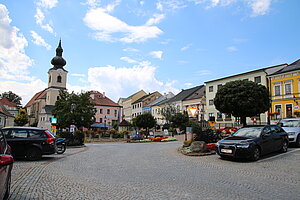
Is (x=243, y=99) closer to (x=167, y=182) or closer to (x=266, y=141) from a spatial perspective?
(x=266, y=141)

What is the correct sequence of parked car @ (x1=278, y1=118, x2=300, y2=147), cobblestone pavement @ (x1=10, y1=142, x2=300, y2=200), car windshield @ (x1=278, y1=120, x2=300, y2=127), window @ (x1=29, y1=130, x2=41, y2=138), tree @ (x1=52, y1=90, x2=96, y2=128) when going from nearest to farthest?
cobblestone pavement @ (x1=10, y1=142, x2=300, y2=200)
window @ (x1=29, y1=130, x2=41, y2=138)
parked car @ (x1=278, y1=118, x2=300, y2=147)
car windshield @ (x1=278, y1=120, x2=300, y2=127)
tree @ (x1=52, y1=90, x2=96, y2=128)

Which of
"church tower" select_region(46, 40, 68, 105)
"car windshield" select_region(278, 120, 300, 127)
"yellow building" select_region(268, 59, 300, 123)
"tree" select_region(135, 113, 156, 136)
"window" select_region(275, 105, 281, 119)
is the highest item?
"church tower" select_region(46, 40, 68, 105)

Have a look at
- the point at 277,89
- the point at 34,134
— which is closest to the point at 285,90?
the point at 277,89

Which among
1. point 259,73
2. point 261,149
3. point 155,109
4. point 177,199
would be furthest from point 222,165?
point 155,109

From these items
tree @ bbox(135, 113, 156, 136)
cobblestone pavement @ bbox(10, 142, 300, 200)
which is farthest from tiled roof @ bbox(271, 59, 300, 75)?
cobblestone pavement @ bbox(10, 142, 300, 200)

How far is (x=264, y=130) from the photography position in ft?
39.7

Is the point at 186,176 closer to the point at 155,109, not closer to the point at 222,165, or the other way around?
the point at 222,165

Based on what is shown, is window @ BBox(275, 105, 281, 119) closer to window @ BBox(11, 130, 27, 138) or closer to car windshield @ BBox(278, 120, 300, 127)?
car windshield @ BBox(278, 120, 300, 127)

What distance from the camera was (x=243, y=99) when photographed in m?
22.9

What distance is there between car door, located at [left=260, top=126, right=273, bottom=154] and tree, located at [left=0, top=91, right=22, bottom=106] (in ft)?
354

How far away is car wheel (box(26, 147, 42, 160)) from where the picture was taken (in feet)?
Answer: 38.8

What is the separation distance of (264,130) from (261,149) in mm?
1114

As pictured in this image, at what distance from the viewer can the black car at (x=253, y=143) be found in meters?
11.0

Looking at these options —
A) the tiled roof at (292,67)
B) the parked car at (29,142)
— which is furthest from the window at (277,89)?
the parked car at (29,142)
